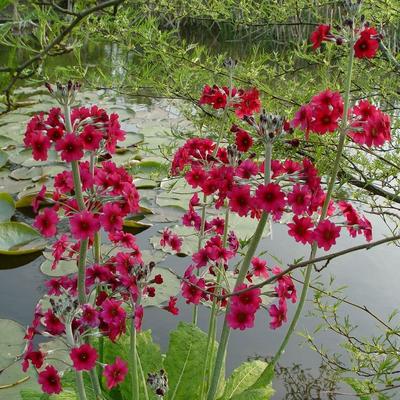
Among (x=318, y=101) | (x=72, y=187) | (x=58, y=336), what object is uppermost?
(x=318, y=101)

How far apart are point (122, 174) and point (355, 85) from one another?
1.19 meters

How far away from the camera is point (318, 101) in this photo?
→ 1043 mm

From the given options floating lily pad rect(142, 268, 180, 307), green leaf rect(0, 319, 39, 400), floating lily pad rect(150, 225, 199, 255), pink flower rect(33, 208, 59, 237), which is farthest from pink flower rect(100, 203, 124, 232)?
floating lily pad rect(150, 225, 199, 255)

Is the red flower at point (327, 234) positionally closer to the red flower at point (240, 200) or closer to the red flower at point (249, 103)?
the red flower at point (240, 200)

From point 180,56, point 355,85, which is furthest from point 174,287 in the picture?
point 355,85

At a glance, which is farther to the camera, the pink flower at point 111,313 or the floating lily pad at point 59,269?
the floating lily pad at point 59,269

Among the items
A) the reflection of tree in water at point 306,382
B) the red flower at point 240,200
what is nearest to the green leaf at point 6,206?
the reflection of tree in water at point 306,382

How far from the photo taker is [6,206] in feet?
10.9

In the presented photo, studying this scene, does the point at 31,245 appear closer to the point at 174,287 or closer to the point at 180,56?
the point at 174,287

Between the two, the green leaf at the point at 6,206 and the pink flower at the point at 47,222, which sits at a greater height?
the pink flower at the point at 47,222

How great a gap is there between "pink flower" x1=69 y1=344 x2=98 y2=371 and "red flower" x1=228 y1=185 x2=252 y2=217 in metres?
0.40

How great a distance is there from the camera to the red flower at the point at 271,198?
1.00m

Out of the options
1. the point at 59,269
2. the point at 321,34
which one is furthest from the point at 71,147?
the point at 59,269

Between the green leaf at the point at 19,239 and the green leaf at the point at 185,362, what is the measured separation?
1471 mm
